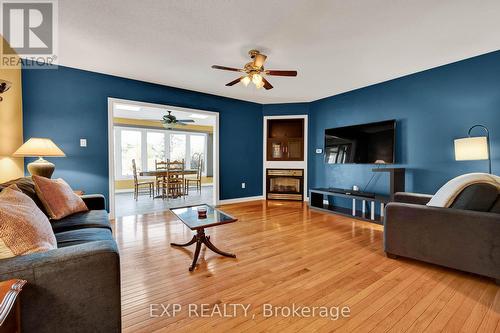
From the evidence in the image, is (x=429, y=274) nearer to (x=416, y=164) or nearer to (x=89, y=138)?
(x=416, y=164)

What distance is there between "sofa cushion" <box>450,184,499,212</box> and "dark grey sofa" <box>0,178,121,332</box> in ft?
9.21

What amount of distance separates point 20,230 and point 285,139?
4.93 metres

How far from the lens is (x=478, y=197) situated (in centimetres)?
193

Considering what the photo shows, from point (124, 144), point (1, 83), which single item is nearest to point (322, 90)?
point (1, 83)

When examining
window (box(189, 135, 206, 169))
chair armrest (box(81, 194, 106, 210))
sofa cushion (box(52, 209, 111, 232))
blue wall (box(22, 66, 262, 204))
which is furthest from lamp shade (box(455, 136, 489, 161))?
window (box(189, 135, 206, 169))

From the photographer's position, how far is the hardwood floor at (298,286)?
1.43 meters

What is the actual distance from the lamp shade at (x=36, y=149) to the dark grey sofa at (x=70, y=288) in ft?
7.20

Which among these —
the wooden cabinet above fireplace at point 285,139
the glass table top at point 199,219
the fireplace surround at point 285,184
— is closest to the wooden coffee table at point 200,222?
the glass table top at point 199,219

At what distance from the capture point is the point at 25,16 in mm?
2146

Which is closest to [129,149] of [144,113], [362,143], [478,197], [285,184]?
[144,113]

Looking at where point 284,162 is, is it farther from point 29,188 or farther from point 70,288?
point 70,288

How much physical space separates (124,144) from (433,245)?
776 cm

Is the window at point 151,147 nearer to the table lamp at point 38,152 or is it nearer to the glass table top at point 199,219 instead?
the table lamp at point 38,152

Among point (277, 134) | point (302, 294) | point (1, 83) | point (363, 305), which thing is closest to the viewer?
point (363, 305)
